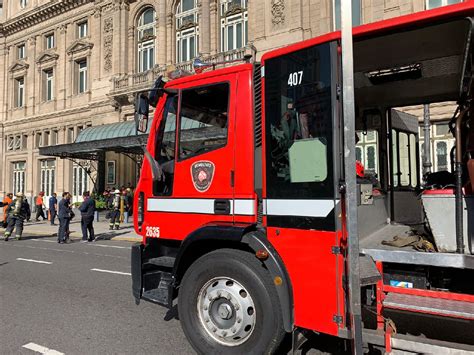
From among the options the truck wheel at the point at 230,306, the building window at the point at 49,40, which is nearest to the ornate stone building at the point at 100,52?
the building window at the point at 49,40

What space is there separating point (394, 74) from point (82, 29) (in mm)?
31703

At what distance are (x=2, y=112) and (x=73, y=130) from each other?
10984 mm

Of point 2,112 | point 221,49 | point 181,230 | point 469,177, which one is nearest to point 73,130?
point 2,112

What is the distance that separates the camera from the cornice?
31047 mm

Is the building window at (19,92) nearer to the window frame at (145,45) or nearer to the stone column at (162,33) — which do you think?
the window frame at (145,45)

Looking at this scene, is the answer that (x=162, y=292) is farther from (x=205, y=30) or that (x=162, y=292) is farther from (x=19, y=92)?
(x=19, y=92)

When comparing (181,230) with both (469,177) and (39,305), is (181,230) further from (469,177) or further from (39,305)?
(39,305)

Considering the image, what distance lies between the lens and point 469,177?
113 inches

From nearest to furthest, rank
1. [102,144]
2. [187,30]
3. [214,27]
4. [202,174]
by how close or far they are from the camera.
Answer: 1. [202,174]
2. [102,144]
3. [214,27]
4. [187,30]

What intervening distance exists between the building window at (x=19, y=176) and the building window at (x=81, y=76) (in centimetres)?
919

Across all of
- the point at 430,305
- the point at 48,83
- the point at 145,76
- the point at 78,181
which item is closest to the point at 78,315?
the point at 430,305

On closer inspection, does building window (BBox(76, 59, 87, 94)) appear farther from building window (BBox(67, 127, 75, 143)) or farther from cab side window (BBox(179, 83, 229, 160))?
cab side window (BBox(179, 83, 229, 160))

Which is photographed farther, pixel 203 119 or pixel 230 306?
pixel 203 119

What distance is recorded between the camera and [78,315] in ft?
17.1
